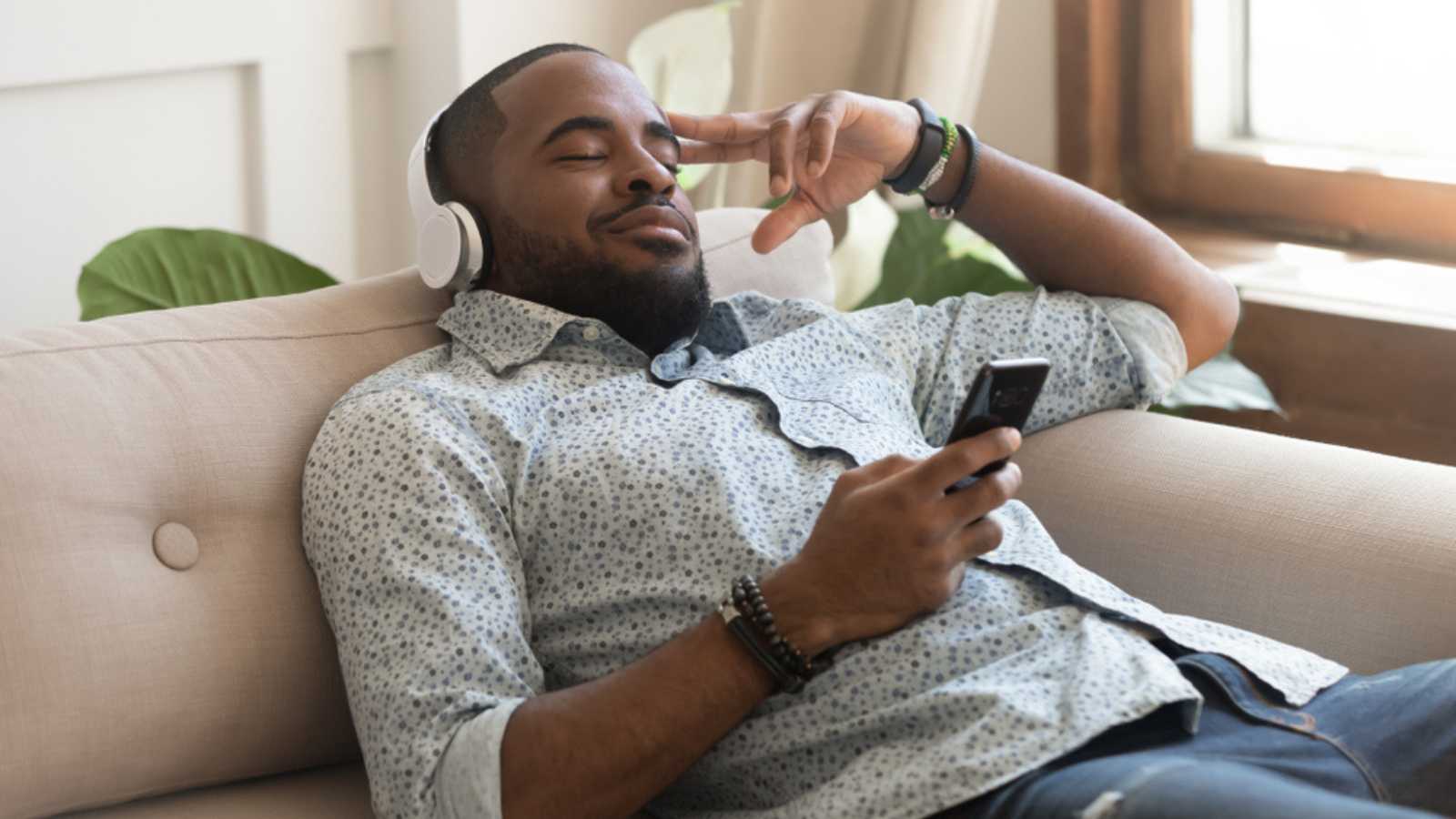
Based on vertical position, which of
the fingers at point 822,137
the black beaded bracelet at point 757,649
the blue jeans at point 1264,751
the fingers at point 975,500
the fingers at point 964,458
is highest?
the fingers at point 822,137

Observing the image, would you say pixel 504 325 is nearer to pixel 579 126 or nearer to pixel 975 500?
pixel 579 126

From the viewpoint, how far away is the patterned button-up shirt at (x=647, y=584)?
1.15 m

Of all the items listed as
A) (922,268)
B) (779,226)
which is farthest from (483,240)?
Answer: (922,268)

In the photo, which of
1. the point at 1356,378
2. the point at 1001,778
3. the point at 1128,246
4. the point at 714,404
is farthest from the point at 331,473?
the point at 1356,378

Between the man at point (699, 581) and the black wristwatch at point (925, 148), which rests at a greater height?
the black wristwatch at point (925, 148)

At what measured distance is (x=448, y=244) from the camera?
1.52 meters

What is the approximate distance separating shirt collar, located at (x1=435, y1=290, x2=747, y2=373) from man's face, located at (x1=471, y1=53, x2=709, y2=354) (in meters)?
0.03

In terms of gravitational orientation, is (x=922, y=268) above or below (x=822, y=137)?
below

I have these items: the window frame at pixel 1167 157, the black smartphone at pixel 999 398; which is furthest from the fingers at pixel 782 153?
the window frame at pixel 1167 157

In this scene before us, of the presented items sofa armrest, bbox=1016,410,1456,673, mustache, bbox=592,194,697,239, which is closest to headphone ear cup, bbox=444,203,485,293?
mustache, bbox=592,194,697,239

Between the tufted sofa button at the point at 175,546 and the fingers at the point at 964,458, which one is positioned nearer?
the fingers at the point at 964,458

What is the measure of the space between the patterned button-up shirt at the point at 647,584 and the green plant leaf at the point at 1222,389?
804 millimetres

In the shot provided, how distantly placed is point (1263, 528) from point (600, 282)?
0.65 metres

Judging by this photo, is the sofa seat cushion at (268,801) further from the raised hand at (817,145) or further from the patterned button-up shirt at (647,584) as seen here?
the raised hand at (817,145)
